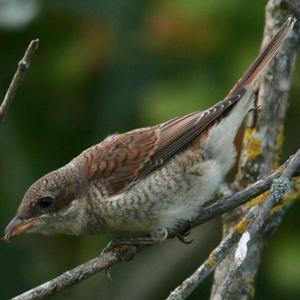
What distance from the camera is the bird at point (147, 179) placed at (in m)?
4.25

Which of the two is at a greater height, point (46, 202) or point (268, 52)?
point (268, 52)

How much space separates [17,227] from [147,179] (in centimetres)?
66

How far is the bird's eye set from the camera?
4273 millimetres

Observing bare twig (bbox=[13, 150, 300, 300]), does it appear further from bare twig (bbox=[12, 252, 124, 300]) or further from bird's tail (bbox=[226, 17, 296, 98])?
bird's tail (bbox=[226, 17, 296, 98])

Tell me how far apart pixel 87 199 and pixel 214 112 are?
0.73 meters

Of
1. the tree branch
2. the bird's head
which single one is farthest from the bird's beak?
the tree branch

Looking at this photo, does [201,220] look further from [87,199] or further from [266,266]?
[266,266]

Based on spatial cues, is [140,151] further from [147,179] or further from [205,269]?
[205,269]

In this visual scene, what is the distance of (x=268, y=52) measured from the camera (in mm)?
4168

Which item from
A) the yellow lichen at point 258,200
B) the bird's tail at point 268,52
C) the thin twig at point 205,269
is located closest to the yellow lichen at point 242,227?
the thin twig at point 205,269

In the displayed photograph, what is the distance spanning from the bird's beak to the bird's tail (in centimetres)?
115

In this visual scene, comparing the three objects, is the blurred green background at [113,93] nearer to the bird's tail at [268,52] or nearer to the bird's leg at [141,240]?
the bird's tail at [268,52]

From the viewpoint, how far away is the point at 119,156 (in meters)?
4.57

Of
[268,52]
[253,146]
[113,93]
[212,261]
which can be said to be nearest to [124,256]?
[212,261]
